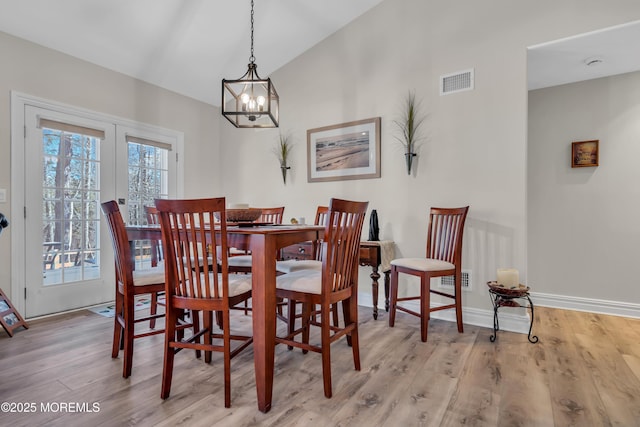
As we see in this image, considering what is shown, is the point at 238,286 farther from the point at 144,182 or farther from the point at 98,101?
the point at 98,101

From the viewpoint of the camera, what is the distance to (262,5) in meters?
3.25

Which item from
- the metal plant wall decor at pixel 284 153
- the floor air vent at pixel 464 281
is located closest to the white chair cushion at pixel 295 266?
the floor air vent at pixel 464 281

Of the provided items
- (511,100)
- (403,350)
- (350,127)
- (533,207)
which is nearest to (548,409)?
(403,350)

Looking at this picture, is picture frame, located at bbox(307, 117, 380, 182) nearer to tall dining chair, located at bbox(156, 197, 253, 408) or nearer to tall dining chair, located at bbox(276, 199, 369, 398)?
tall dining chair, located at bbox(276, 199, 369, 398)

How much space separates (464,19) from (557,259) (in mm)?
2608

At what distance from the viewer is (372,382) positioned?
1863mm

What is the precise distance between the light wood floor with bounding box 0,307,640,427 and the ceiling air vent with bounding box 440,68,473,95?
2.16 metres

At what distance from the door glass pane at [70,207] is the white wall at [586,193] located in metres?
4.71

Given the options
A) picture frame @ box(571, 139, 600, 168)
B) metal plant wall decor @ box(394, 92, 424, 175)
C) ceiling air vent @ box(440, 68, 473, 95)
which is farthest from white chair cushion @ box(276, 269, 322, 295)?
picture frame @ box(571, 139, 600, 168)

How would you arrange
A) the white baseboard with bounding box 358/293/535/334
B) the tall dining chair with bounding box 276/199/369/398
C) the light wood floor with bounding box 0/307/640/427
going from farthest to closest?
1. the white baseboard with bounding box 358/293/535/334
2. the tall dining chair with bounding box 276/199/369/398
3. the light wood floor with bounding box 0/307/640/427

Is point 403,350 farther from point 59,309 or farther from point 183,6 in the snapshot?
point 183,6

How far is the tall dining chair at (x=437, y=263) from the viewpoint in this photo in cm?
256

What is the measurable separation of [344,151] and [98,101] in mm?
2661

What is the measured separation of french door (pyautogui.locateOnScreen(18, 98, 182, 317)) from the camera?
3.01 m
